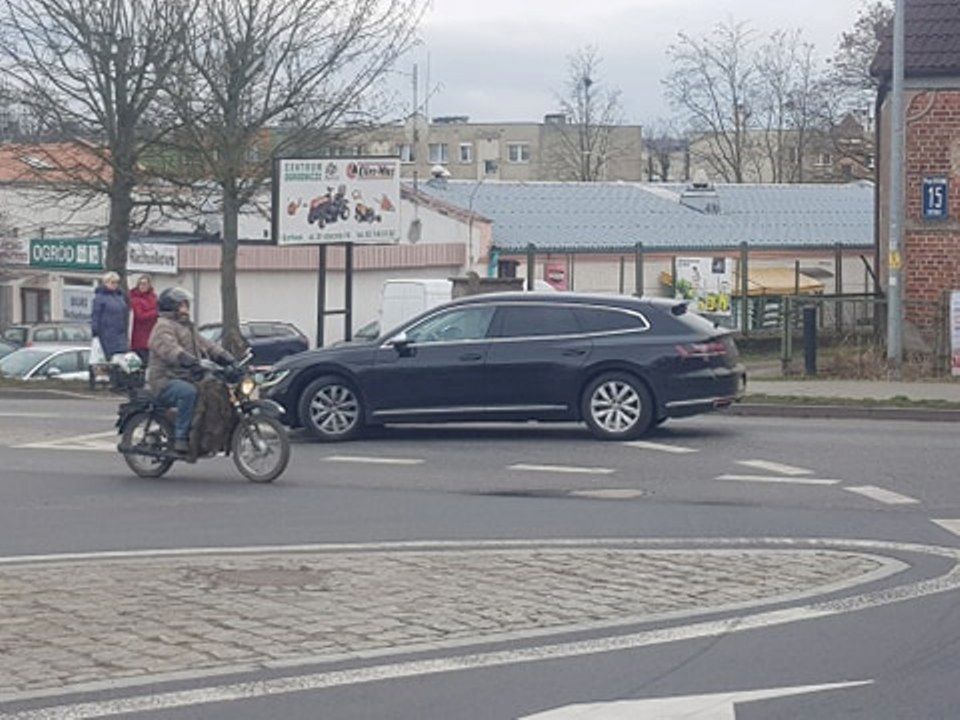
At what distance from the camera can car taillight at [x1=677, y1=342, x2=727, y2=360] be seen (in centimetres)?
1855

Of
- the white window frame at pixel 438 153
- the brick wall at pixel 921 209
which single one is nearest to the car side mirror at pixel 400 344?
the brick wall at pixel 921 209

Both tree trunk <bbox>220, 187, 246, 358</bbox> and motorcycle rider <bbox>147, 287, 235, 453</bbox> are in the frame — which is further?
tree trunk <bbox>220, 187, 246, 358</bbox>

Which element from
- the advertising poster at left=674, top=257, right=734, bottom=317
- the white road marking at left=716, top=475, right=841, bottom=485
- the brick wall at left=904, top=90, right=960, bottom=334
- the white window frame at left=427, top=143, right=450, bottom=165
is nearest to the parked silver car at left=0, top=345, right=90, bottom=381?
the brick wall at left=904, top=90, right=960, bottom=334

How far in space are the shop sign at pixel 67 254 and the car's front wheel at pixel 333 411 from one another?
3187cm

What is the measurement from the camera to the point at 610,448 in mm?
17938

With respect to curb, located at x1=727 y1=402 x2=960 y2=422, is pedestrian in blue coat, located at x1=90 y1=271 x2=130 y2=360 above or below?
above

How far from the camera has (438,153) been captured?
113562 mm

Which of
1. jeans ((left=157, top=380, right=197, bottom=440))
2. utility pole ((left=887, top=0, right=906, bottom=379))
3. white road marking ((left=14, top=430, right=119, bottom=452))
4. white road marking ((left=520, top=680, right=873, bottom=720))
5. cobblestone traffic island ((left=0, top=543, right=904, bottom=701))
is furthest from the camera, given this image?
utility pole ((left=887, top=0, right=906, bottom=379))

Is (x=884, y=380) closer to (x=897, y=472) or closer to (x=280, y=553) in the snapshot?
(x=897, y=472)

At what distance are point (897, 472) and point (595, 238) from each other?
122 ft

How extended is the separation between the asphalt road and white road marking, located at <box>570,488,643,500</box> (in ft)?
0.16

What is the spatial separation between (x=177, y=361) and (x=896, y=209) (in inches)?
555

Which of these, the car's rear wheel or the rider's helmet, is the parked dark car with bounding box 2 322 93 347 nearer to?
the car's rear wheel

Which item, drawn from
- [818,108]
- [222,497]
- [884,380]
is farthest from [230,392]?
[818,108]
